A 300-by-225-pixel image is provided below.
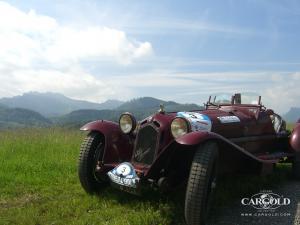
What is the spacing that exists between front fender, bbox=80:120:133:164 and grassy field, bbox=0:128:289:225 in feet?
1.69

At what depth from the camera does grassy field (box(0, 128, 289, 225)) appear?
4855mm

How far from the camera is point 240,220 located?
507 cm

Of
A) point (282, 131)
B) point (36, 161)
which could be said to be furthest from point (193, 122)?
point (36, 161)

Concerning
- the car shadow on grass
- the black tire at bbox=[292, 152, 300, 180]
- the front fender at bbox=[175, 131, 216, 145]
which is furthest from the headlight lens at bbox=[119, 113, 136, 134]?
the black tire at bbox=[292, 152, 300, 180]

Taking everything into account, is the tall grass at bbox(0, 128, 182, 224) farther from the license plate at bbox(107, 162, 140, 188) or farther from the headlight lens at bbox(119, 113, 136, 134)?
the headlight lens at bbox(119, 113, 136, 134)

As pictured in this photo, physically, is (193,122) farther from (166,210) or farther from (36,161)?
(36,161)

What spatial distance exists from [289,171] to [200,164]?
3981mm

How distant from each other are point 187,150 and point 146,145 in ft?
1.95

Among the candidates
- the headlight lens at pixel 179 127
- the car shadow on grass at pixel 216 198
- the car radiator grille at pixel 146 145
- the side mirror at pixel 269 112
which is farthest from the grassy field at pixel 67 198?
the side mirror at pixel 269 112

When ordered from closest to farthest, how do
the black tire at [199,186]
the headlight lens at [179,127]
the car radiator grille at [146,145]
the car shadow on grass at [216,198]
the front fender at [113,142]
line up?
the black tire at [199,186], the car shadow on grass at [216,198], the headlight lens at [179,127], the car radiator grille at [146,145], the front fender at [113,142]

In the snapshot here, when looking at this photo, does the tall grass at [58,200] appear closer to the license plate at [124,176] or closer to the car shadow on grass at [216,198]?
the car shadow on grass at [216,198]

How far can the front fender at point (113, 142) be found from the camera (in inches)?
238

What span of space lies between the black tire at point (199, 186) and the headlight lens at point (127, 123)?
5.56 feet

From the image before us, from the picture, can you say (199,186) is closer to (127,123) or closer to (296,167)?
(127,123)
